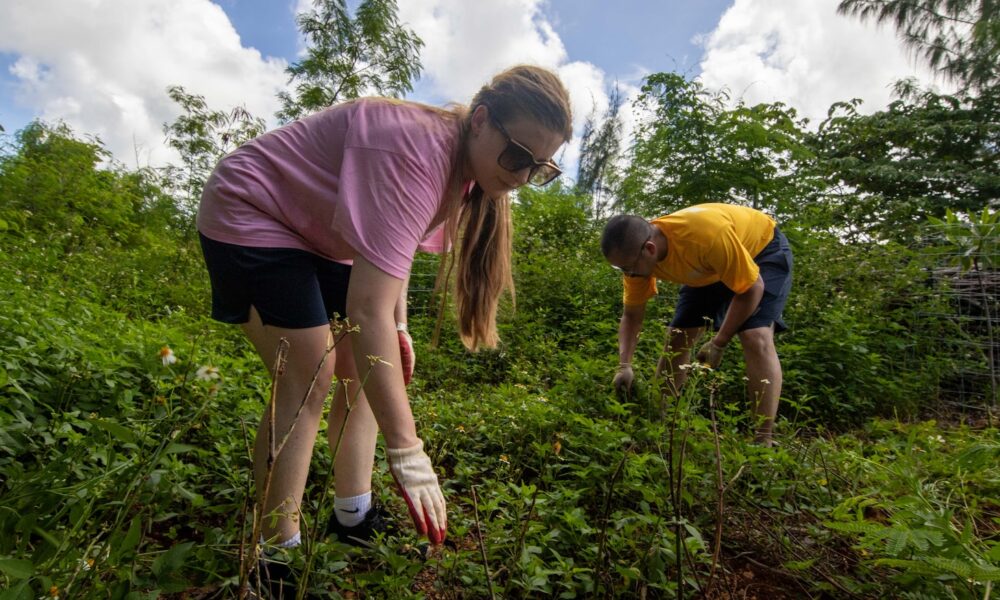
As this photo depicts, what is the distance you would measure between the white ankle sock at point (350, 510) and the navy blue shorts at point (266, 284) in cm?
61

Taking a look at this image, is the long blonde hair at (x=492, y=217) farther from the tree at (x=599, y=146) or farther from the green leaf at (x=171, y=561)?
the tree at (x=599, y=146)

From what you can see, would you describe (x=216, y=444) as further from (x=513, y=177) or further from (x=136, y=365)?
(x=513, y=177)

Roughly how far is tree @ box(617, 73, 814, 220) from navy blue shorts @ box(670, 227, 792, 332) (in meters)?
3.27

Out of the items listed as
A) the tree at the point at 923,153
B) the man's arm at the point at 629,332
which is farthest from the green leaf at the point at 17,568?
the tree at the point at 923,153

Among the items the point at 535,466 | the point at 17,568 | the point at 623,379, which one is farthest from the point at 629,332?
the point at 17,568

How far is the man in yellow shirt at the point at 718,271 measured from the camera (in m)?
2.94

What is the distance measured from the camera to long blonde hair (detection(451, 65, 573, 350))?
1509 mm

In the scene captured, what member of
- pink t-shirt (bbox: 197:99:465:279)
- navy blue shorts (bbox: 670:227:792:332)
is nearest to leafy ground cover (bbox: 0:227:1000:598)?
pink t-shirt (bbox: 197:99:465:279)

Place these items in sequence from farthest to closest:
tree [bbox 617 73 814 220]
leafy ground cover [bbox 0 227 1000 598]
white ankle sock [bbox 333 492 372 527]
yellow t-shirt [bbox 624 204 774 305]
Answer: tree [bbox 617 73 814 220]
yellow t-shirt [bbox 624 204 774 305]
white ankle sock [bbox 333 492 372 527]
leafy ground cover [bbox 0 227 1000 598]

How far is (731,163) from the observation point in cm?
649

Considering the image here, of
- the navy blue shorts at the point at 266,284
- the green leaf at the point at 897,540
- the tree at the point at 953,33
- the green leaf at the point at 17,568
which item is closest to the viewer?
the green leaf at the point at 17,568

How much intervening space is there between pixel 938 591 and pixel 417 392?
109 inches

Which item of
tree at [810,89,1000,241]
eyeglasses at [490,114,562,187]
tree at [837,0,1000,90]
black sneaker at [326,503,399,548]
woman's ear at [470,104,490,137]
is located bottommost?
black sneaker at [326,503,399,548]

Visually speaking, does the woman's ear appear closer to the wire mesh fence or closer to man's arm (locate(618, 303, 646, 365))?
man's arm (locate(618, 303, 646, 365))
